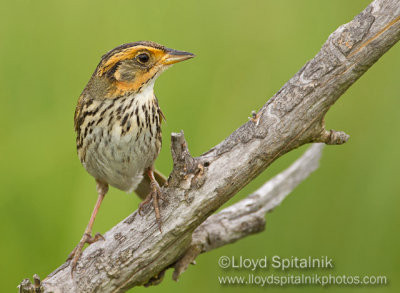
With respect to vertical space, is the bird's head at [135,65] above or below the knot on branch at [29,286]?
above

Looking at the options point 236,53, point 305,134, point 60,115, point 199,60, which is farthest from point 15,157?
point 305,134

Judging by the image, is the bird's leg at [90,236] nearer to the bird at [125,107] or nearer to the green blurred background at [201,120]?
the bird at [125,107]

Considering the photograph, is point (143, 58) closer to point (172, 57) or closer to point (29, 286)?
point (172, 57)

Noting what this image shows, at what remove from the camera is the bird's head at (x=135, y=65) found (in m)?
4.02

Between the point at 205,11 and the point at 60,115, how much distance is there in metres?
1.48

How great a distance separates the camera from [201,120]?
5.29m

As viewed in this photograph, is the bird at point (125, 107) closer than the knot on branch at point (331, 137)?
No

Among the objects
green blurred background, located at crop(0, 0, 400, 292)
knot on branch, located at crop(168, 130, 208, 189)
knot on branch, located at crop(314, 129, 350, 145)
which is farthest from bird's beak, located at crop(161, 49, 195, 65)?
green blurred background, located at crop(0, 0, 400, 292)

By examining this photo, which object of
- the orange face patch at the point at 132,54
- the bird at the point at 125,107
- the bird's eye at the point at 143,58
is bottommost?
the bird at the point at 125,107

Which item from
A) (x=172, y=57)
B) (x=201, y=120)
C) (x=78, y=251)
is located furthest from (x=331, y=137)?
(x=201, y=120)
